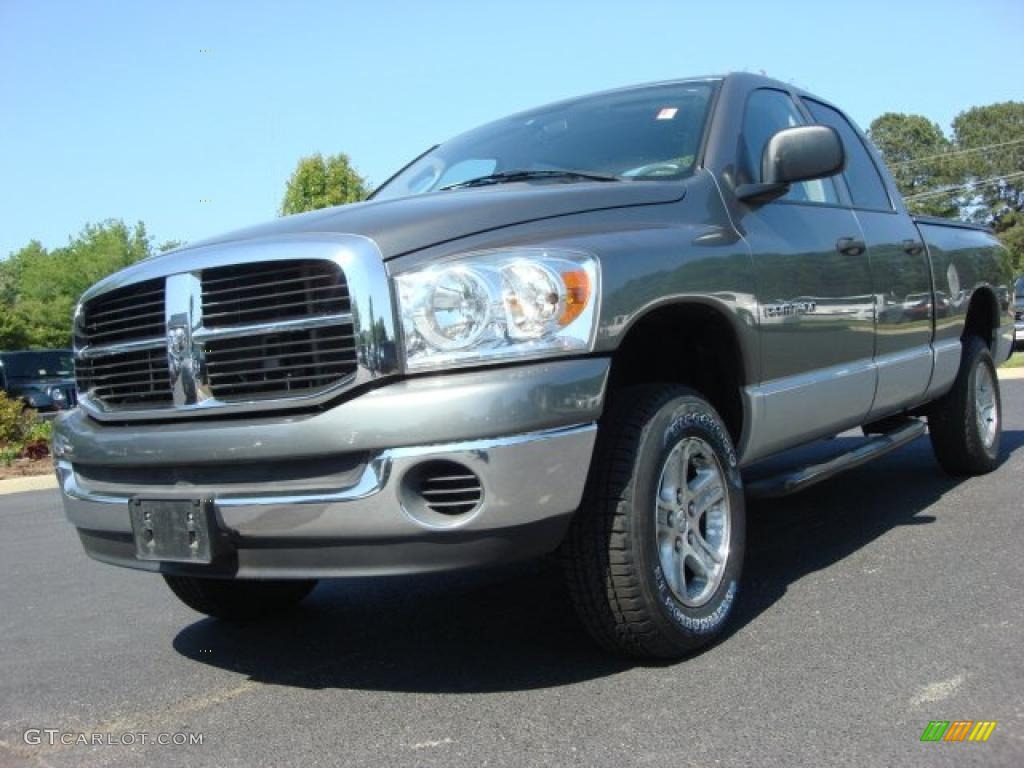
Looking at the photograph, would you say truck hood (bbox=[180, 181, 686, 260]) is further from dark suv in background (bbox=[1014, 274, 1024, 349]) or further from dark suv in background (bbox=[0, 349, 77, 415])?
dark suv in background (bbox=[0, 349, 77, 415])

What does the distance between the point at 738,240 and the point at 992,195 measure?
68.0 metres

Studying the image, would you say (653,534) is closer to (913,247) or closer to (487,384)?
(487,384)

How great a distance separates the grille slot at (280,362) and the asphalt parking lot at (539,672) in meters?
0.97

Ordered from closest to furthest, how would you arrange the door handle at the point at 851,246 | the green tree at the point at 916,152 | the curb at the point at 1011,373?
the door handle at the point at 851,246 → the curb at the point at 1011,373 → the green tree at the point at 916,152

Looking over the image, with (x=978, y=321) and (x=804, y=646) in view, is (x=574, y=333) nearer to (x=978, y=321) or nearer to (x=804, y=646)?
(x=804, y=646)

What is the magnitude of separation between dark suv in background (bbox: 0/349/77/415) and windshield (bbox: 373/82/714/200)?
20.4 meters

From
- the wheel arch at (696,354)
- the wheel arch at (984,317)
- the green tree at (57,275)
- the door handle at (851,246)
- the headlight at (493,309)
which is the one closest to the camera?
the headlight at (493,309)

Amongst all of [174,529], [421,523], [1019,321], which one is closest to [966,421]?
[421,523]

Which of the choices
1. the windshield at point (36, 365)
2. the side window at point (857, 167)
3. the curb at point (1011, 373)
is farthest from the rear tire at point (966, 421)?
the windshield at point (36, 365)

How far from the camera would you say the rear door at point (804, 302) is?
3.71m

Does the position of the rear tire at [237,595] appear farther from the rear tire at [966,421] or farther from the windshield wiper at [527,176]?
the rear tire at [966,421]

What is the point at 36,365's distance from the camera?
23.9 m

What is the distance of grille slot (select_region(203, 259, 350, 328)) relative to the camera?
2.78 m

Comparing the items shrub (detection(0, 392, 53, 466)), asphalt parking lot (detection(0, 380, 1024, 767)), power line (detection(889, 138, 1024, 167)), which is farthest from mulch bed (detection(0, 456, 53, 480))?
power line (detection(889, 138, 1024, 167))
